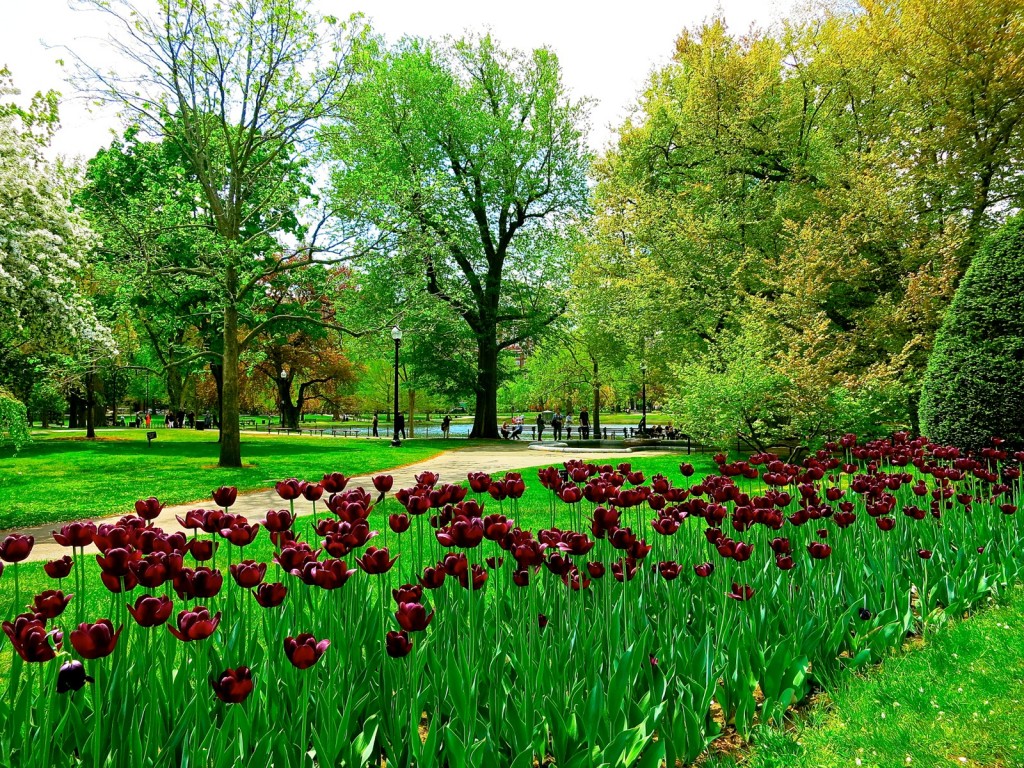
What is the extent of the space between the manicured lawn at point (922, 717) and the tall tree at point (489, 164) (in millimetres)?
21235

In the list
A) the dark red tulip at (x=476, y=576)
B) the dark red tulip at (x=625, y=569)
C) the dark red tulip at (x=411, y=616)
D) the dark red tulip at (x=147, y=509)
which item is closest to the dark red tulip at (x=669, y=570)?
the dark red tulip at (x=625, y=569)

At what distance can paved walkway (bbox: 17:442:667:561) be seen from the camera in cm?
829

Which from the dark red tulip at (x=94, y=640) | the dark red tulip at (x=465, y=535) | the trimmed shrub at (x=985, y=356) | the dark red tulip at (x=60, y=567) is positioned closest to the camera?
the dark red tulip at (x=94, y=640)

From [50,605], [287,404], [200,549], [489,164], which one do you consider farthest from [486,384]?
[50,605]

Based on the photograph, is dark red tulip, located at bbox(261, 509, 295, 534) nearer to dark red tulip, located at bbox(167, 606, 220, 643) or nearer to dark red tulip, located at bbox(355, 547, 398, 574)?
dark red tulip, located at bbox(355, 547, 398, 574)

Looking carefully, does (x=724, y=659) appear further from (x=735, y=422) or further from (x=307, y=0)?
(x=307, y=0)

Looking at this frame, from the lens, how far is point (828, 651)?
329 centimetres

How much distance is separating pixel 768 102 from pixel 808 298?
8.43 m

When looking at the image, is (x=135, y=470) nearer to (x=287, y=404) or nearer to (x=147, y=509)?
(x=147, y=509)

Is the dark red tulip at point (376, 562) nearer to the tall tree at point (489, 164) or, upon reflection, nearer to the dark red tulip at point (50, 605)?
the dark red tulip at point (50, 605)

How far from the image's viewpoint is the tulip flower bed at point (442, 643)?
2014mm

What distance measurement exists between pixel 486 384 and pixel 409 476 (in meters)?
15.3

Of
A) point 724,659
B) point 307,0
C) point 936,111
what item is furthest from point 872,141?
point 724,659

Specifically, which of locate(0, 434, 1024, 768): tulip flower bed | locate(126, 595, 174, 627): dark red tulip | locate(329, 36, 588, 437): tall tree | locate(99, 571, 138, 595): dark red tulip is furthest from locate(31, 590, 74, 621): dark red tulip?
locate(329, 36, 588, 437): tall tree
